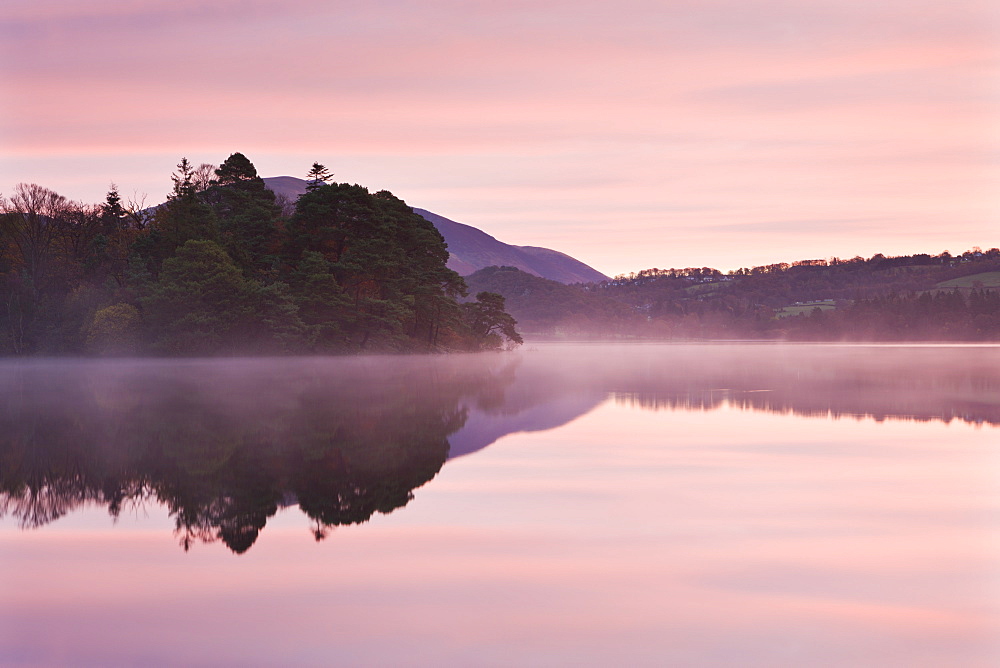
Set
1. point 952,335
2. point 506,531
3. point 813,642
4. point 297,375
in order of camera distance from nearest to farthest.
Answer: point 813,642
point 506,531
point 297,375
point 952,335

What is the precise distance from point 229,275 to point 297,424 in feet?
146

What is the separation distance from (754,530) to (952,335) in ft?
690

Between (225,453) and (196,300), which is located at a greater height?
(196,300)

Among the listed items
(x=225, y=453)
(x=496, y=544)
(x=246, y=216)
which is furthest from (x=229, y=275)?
(x=496, y=544)

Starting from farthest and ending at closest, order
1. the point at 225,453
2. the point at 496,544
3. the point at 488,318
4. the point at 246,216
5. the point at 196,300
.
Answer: the point at 488,318
the point at 246,216
the point at 196,300
the point at 225,453
the point at 496,544

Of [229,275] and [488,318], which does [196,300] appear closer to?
[229,275]

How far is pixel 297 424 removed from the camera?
69.0 ft

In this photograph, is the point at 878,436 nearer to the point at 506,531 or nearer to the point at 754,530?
the point at 754,530

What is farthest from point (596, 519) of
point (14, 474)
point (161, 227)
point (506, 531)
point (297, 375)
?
point (161, 227)

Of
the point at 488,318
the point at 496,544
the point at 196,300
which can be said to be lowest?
the point at 496,544

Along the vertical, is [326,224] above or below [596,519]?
above

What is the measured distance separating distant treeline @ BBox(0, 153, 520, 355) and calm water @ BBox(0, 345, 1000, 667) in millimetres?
42521

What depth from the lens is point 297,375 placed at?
45.7 meters

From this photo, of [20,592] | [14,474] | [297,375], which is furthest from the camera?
[297,375]
